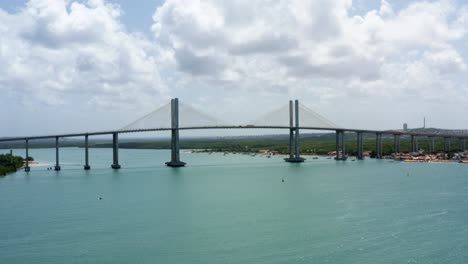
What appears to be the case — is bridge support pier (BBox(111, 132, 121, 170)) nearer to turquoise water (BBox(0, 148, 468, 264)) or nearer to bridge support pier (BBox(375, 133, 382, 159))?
turquoise water (BBox(0, 148, 468, 264))

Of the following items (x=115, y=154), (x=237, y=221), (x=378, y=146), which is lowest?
(x=237, y=221)

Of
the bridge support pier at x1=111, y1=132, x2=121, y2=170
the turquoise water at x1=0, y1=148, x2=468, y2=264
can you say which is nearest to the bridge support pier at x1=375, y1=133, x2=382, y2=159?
the turquoise water at x1=0, y1=148, x2=468, y2=264

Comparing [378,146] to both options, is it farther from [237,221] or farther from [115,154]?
[237,221]

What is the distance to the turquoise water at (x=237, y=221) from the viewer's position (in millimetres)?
15836

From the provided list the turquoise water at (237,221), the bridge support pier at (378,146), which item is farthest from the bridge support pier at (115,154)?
the bridge support pier at (378,146)

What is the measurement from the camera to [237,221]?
68.1 feet

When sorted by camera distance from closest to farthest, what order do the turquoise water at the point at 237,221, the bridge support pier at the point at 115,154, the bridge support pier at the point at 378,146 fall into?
the turquoise water at the point at 237,221 → the bridge support pier at the point at 115,154 → the bridge support pier at the point at 378,146

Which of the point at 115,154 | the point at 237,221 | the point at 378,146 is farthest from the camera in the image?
the point at 378,146

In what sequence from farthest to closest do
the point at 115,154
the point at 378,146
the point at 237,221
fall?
the point at 378,146 → the point at 115,154 → the point at 237,221

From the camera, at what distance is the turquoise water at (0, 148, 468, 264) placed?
52.0 ft

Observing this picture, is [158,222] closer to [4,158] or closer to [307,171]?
[307,171]

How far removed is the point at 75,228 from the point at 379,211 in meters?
12.3

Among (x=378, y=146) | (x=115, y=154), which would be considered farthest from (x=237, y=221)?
(x=378, y=146)

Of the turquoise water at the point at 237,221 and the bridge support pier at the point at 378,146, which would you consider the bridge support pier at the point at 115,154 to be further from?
the bridge support pier at the point at 378,146
